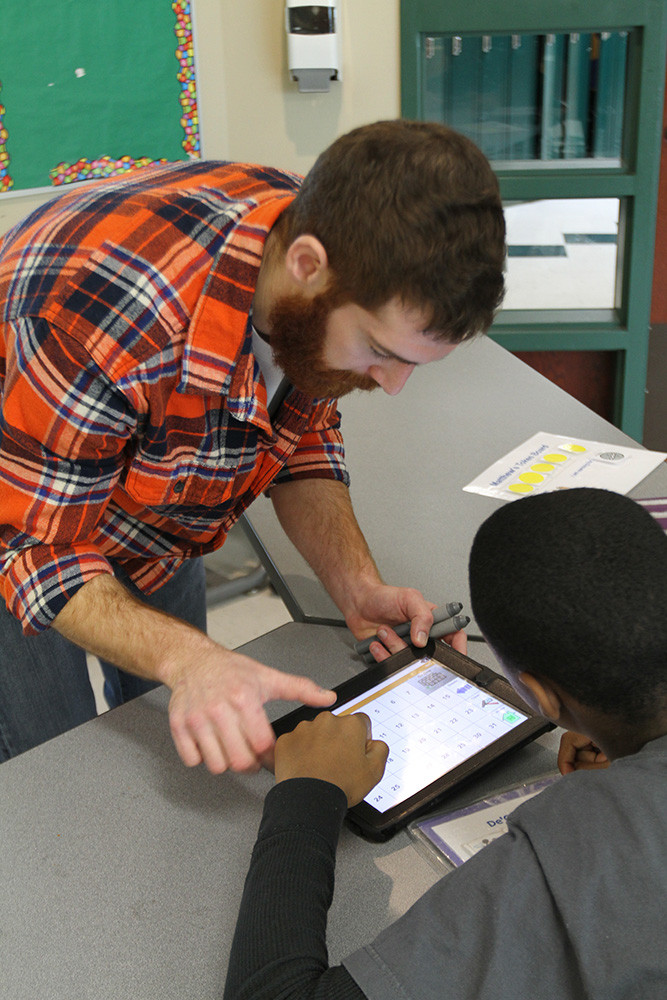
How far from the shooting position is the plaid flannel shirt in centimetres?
91

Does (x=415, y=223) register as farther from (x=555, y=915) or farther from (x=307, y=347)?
(x=555, y=915)

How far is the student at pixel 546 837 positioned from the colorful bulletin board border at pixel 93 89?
1.90 metres

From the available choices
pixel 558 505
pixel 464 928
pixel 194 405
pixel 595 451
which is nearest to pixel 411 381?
pixel 595 451

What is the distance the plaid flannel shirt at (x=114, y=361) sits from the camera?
91 centimetres

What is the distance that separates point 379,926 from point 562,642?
0.31 metres

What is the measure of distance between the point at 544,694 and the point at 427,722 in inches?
9.6

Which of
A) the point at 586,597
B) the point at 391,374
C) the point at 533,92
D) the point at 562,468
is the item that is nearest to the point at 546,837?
the point at 586,597

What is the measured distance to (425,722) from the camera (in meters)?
0.96

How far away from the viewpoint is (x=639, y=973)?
0.56 meters

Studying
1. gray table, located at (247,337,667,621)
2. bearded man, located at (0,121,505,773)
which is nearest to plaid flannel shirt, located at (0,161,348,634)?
bearded man, located at (0,121,505,773)

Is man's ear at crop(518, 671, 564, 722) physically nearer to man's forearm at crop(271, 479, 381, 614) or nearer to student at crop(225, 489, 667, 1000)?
student at crop(225, 489, 667, 1000)

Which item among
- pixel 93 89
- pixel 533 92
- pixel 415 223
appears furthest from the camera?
pixel 533 92

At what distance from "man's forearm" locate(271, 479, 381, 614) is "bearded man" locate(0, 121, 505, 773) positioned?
142mm

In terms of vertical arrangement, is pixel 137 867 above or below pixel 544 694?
below
